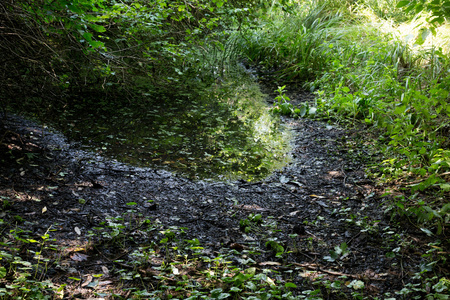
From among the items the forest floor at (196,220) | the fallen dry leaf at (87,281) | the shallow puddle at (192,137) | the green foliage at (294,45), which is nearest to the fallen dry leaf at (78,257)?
the forest floor at (196,220)

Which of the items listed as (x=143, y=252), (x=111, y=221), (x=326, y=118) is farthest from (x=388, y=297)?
(x=326, y=118)

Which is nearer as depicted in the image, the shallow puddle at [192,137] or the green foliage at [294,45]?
the shallow puddle at [192,137]

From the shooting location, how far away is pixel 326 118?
486 cm

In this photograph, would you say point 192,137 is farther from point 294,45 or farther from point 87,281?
point 294,45

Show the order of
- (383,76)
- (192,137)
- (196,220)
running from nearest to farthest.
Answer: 1. (196,220)
2. (192,137)
3. (383,76)

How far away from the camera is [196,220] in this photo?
2652 millimetres

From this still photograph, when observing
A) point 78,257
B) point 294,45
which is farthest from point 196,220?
point 294,45

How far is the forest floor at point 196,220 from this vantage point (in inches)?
79.7

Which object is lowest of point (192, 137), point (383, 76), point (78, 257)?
point (192, 137)

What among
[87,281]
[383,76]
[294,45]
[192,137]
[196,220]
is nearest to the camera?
[87,281]

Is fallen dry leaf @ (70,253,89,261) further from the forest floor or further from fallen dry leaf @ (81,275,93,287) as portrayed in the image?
fallen dry leaf @ (81,275,93,287)

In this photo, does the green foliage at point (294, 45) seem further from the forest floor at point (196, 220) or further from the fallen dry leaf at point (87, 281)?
the fallen dry leaf at point (87, 281)

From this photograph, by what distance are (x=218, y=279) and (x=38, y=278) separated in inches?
37.7

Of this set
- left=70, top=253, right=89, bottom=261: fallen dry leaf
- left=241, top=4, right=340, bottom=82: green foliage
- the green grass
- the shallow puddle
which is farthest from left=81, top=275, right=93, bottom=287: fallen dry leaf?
left=241, top=4, right=340, bottom=82: green foliage
